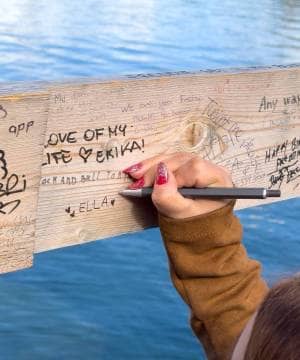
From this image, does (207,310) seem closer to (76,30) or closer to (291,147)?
(291,147)

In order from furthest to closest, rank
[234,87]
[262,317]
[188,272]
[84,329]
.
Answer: [84,329], [234,87], [188,272], [262,317]

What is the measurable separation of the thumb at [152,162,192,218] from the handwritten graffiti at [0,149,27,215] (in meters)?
0.23

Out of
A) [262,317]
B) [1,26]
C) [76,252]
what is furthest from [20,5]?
[262,317]

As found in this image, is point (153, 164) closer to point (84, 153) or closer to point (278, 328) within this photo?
point (84, 153)

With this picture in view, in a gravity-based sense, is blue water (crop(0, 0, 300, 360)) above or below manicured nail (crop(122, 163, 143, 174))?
below

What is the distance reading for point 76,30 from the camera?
1220 centimetres

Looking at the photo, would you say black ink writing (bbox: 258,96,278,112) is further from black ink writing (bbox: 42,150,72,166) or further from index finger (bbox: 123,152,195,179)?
black ink writing (bbox: 42,150,72,166)

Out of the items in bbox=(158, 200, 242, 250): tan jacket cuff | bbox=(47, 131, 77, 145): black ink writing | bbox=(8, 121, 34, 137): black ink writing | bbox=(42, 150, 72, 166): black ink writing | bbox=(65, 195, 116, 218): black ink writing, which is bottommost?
bbox=(158, 200, 242, 250): tan jacket cuff

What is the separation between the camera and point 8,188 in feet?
4.59

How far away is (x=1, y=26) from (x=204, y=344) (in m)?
11.0

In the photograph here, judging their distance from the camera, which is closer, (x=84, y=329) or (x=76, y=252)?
(x=84, y=329)

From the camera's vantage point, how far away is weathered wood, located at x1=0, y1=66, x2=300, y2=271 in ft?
4.67

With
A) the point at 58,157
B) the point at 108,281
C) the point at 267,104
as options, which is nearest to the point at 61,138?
the point at 58,157

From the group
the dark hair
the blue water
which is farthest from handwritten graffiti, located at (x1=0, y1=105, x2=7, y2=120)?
the blue water
